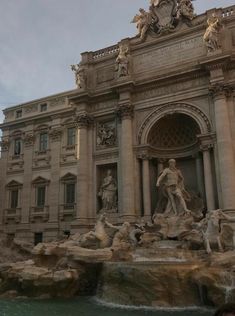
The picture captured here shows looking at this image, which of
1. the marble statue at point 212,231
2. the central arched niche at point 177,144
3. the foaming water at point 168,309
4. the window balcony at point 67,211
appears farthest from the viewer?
the window balcony at point 67,211

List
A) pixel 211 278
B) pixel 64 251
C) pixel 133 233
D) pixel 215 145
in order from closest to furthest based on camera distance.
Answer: pixel 211 278
pixel 64 251
pixel 133 233
pixel 215 145

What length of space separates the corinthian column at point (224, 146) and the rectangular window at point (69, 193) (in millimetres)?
10888

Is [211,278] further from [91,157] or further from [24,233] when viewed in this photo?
[24,233]

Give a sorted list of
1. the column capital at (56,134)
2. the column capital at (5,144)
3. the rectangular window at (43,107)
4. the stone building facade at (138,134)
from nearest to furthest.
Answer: the stone building facade at (138,134) → the column capital at (56,134) → the rectangular window at (43,107) → the column capital at (5,144)

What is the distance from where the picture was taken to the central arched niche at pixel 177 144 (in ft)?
69.8

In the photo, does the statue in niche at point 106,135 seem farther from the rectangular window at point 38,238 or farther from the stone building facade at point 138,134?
the rectangular window at point 38,238

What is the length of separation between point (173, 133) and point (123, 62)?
5.64 metres

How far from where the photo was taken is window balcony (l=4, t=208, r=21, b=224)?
26.2 meters

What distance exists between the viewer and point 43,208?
82.9 feet

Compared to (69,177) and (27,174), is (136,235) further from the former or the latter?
(27,174)


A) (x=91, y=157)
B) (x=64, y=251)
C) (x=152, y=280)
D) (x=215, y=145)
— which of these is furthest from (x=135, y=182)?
(x=152, y=280)

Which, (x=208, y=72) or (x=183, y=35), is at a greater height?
(x=183, y=35)

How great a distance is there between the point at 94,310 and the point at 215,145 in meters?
11.5

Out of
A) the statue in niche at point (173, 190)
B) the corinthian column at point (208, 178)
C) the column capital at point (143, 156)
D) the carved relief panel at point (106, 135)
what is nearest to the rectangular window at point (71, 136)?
the carved relief panel at point (106, 135)
